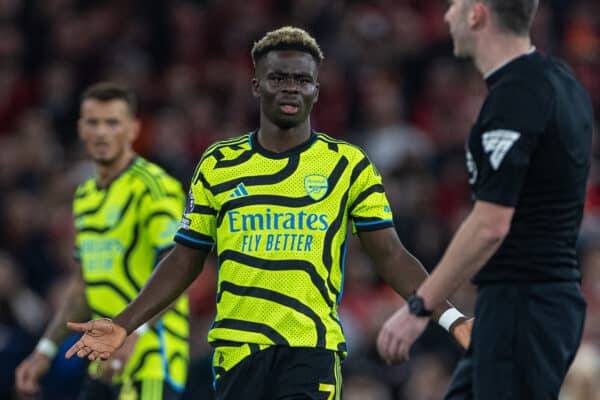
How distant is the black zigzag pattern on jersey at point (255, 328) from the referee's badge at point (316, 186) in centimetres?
63

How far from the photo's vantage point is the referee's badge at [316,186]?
5.88 m

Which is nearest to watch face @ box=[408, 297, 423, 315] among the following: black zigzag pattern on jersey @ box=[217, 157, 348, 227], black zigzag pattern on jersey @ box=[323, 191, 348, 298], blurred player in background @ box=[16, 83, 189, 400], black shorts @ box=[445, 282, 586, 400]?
black shorts @ box=[445, 282, 586, 400]

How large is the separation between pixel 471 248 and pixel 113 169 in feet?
11.7

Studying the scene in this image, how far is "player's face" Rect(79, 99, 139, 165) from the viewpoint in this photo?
7934mm

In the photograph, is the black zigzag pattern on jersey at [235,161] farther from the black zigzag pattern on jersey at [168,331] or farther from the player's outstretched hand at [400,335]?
the black zigzag pattern on jersey at [168,331]

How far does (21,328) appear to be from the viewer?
1095 cm

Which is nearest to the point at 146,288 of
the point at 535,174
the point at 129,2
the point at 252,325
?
the point at 252,325

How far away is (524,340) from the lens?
5027 millimetres

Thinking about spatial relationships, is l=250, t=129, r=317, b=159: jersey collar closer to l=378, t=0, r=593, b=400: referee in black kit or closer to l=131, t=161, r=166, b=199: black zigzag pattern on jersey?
l=378, t=0, r=593, b=400: referee in black kit

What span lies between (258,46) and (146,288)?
126 centimetres

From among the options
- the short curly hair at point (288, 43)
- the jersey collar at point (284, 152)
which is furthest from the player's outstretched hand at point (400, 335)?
the short curly hair at point (288, 43)

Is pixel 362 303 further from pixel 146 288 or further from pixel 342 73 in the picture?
pixel 146 288

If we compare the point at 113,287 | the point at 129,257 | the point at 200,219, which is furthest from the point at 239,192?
the point at 113,287

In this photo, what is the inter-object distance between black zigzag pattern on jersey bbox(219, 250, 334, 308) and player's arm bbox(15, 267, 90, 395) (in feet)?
7.88
